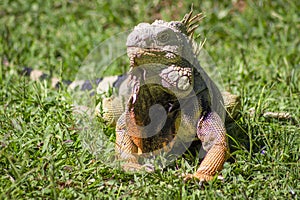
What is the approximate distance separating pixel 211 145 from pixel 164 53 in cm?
85

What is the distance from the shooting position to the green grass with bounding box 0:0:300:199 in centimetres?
447

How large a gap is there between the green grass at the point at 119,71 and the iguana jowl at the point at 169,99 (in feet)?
0.69

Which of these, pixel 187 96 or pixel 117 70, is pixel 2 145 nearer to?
pixel 187 96

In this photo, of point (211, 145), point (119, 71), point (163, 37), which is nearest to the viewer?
point (163, 37)

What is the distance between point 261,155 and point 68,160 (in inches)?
62.8

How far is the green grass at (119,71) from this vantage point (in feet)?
14.7

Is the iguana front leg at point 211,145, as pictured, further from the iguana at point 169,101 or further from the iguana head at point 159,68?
the iguana head at point 159,68

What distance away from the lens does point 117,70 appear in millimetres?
7355

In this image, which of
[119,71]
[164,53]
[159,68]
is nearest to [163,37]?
[164,53]

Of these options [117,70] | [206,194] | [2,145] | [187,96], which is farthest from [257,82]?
[2,145]

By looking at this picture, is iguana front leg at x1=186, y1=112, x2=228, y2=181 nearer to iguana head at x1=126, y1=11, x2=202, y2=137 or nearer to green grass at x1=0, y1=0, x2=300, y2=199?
green grass at x1=0, y1=0, x2=300, y2=199

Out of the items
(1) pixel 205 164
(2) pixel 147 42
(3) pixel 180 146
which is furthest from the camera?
(3) pixel 180 146

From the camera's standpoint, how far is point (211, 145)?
4.67 meters

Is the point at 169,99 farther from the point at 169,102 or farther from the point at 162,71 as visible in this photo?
the point at 162,71
